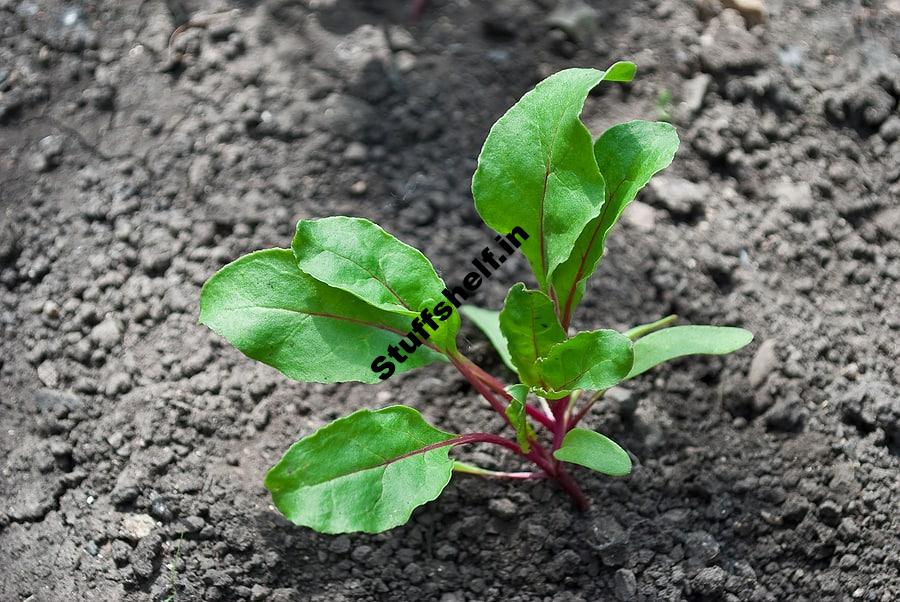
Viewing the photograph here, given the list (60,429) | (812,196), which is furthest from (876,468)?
(60,429)

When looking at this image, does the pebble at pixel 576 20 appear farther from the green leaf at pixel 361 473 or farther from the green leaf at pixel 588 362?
the green leaf at pixel 361 473

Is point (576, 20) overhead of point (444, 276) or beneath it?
overhead

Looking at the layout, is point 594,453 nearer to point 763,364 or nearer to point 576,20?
point 763,364

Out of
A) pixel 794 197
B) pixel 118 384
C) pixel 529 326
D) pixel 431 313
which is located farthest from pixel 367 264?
pixel 794 197

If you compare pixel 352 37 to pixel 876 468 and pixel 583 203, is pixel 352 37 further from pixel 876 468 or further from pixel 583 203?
pixel 876 468

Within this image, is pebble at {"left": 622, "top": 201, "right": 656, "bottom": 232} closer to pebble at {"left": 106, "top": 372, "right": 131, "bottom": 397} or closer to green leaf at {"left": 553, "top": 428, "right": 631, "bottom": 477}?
green leaf at {"left": 553, "top": 428, "right": 631, "bottom": 477}

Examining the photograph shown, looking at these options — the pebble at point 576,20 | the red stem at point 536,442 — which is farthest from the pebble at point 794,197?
the red stem at point 536,442
